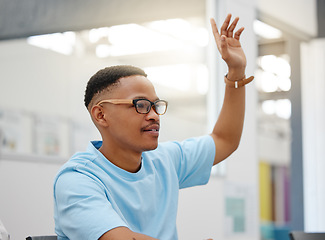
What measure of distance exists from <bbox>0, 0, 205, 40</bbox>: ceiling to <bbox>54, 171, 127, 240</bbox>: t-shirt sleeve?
1526 millimetres

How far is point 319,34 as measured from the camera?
555 cm

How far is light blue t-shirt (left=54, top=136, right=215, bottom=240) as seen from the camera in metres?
1.48

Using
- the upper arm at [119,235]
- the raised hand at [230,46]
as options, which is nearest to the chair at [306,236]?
the raised hand at [230,46]

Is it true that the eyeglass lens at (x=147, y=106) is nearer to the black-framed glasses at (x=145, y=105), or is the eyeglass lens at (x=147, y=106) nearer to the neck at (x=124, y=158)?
the black-framed glasses at (x=145, y=105)

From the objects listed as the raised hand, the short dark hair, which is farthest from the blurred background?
the raised hand

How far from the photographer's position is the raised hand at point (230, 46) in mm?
1904

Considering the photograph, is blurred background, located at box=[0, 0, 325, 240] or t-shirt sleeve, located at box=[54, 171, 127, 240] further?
blurred background, located at box=[0, 0, 325, 240]

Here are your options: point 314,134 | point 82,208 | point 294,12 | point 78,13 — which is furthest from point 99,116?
point 314,134

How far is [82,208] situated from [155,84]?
2.39 m

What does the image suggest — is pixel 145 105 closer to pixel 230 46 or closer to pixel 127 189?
pixel 127 189

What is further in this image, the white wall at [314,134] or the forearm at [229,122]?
the white wall at [314,134]

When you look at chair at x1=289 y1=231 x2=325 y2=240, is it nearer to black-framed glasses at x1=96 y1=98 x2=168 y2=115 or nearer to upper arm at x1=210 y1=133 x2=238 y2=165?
upper arm at x1=210 y1=133 x2=238 y2=165

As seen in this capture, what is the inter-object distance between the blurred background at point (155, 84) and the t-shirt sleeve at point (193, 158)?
2.80ft

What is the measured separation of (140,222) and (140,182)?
4.8 inches
